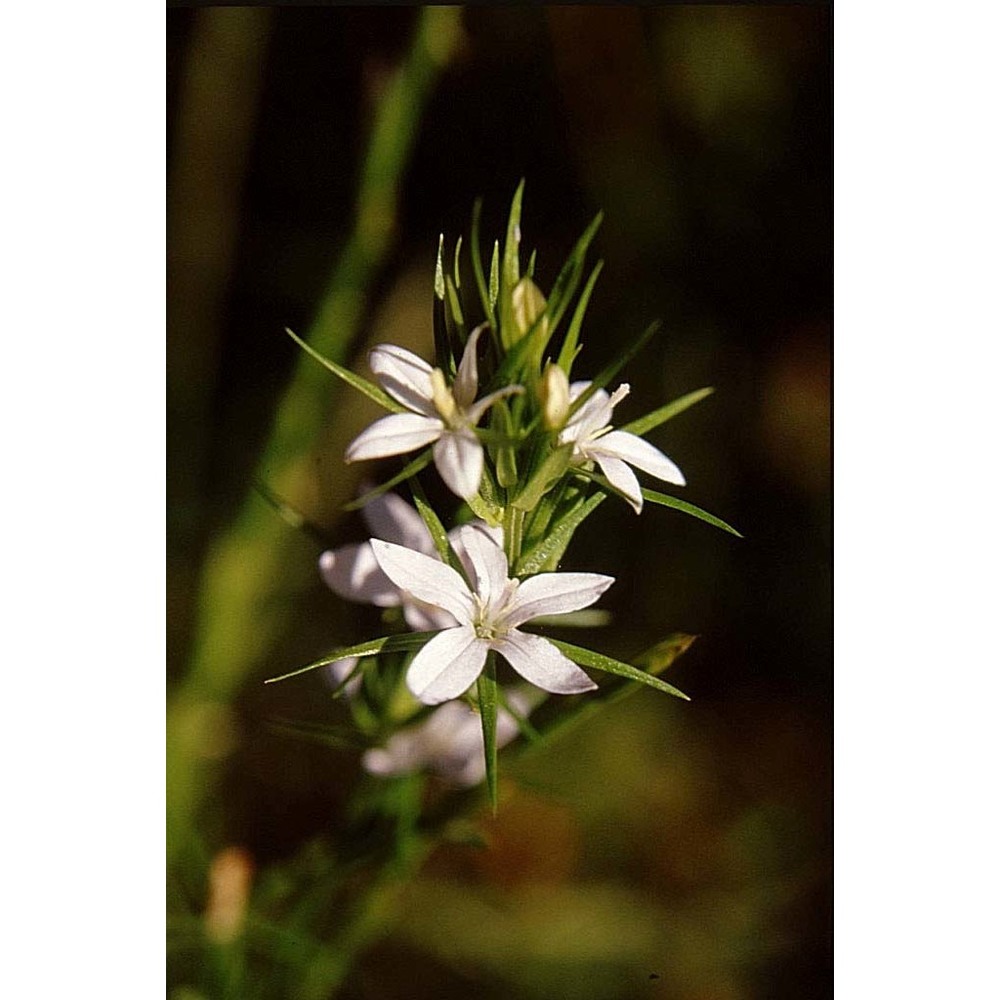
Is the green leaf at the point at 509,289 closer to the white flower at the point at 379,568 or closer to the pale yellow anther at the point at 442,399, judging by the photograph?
the pale yellow anther at the point at 442,399

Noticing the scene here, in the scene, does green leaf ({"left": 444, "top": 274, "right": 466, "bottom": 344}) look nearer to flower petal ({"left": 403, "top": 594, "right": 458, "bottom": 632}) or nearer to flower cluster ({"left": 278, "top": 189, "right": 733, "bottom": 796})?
flower cluster ({"left": 278, "top": 189, "right": 733, "bottom": 796})

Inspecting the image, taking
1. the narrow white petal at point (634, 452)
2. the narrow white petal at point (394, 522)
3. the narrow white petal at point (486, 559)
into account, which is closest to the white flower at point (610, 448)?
the narrow white petal at point (634, 452)

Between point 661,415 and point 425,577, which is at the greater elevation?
point 661,415

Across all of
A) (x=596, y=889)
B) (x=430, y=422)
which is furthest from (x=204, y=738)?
(x=430, y=422)

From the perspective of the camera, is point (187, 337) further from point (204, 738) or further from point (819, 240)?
point (819, 240)

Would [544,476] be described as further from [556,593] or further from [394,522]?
[394,522]

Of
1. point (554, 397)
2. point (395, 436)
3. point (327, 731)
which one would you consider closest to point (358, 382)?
point (395, 436)
